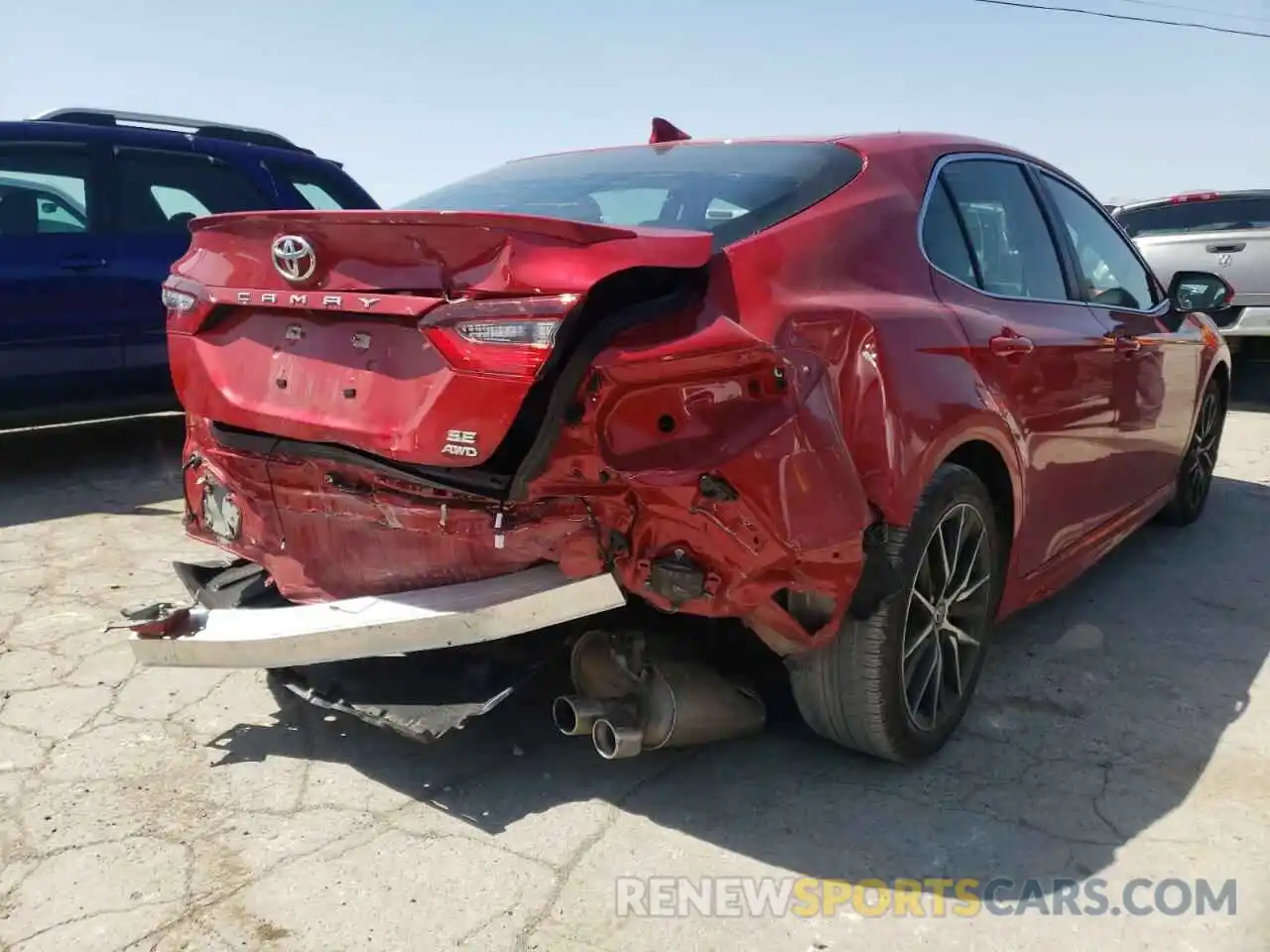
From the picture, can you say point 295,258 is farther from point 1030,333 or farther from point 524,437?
point 1030,333

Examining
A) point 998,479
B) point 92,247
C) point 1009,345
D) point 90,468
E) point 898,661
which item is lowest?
point 90,468

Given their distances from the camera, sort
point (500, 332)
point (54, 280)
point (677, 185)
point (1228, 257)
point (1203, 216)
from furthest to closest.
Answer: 1. point (1203, 216)
2. point (1228, 257)
3. point (54, 280)
4. point (677, 185)
5. point (500, 332)

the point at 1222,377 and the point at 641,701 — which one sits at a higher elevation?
the point at 1222,377

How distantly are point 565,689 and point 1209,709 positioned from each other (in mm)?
1949

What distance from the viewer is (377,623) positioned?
2.44 m

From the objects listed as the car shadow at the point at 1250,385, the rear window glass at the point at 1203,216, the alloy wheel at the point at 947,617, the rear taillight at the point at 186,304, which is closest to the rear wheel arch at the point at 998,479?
the alloy wheel at the point at 947,617

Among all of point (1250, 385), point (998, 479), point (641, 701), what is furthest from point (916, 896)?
point (1250, 385)

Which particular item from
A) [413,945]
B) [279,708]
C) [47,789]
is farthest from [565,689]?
[47,789]

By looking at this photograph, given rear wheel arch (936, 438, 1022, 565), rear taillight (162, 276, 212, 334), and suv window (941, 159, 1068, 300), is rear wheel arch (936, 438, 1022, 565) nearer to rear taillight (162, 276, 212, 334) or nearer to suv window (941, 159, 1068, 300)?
suv window (941, 159, 1068, 300)

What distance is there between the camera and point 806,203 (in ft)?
8.57

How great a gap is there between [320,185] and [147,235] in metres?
1.36

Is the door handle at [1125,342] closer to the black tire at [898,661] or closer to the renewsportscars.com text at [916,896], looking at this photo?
the black tire at [898,661]

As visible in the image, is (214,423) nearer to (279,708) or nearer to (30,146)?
(279,708)

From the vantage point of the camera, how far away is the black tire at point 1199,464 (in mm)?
5016
